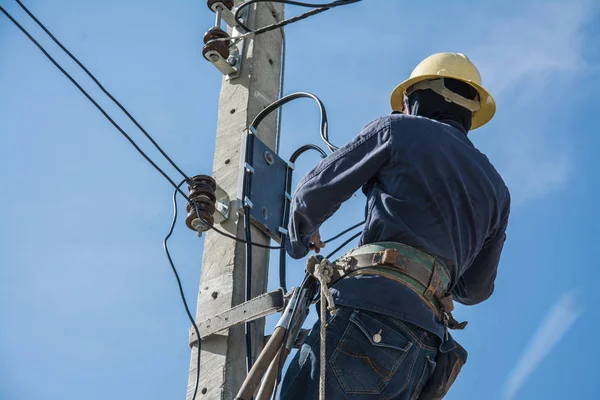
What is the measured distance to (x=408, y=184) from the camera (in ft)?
12.9

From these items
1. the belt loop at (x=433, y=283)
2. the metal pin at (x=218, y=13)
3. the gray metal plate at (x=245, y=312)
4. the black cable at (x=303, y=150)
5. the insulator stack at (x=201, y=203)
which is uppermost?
the metal pin at (x=218, y=13)

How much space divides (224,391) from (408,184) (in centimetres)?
113

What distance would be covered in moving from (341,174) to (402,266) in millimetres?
420

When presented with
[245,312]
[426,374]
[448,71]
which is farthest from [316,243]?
[448,71]

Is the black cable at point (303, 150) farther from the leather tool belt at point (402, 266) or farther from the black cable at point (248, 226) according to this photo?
the leather tool belt at point (402, 266)

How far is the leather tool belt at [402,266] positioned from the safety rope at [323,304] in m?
0.06

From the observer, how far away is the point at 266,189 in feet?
16.2

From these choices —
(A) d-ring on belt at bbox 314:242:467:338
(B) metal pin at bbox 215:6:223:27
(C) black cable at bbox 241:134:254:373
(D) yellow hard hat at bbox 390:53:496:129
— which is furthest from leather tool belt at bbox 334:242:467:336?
(B) metal pin at bbox 215:6:223:27

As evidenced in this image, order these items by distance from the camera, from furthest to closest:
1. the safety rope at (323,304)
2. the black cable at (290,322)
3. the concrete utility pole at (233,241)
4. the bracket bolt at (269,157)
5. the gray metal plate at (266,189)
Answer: the bracket bolt at (269,157), the gray metal plate at (266,189), the concrete utility pole at (233,241), the black cable at (290,322), the safety rope at (323,304)

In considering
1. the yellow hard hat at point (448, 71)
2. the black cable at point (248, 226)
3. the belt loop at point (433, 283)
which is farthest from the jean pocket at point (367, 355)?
the yellow hard hat at point (448, 71)

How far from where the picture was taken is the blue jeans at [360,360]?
12.0 ft

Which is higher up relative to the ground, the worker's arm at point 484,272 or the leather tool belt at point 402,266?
the worker's arm at point 484,272

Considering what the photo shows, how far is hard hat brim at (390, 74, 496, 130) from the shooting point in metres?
4.38

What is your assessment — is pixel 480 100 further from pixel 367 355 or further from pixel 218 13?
pixel 218 13
